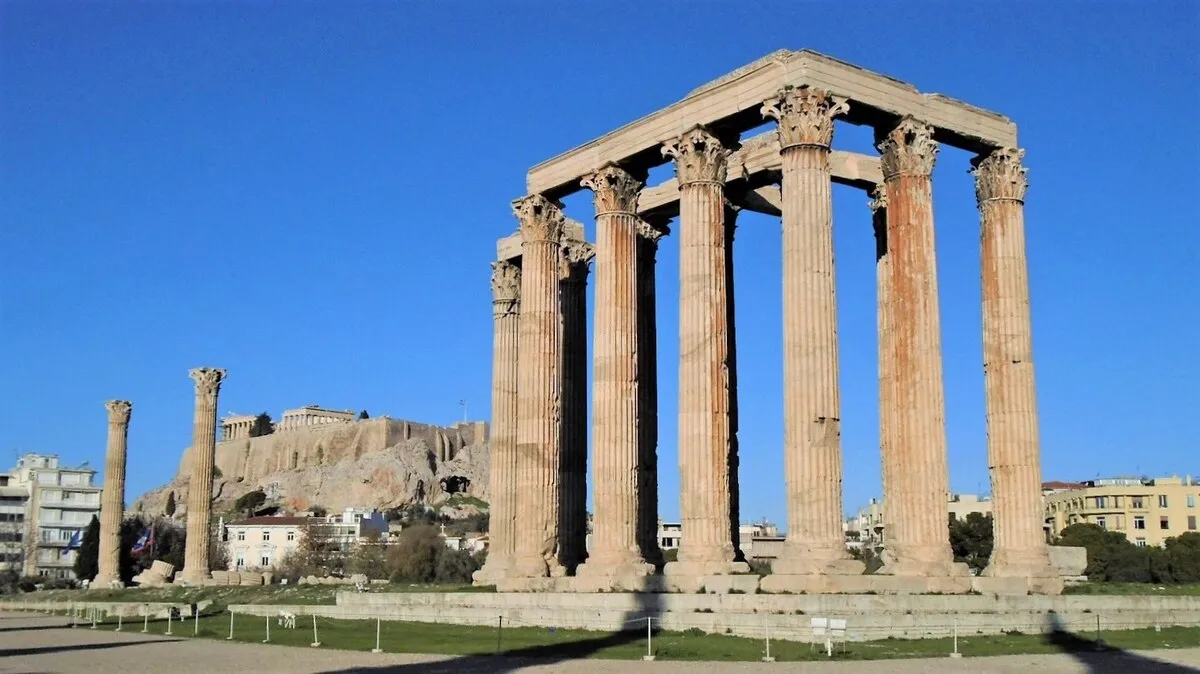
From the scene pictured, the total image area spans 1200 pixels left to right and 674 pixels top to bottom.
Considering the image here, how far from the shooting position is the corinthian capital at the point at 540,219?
4675 centimetres

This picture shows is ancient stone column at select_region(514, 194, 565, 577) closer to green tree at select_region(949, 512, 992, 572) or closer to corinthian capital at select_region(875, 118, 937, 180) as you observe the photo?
corinthian capital at select_region(875, 118, 937, 180)

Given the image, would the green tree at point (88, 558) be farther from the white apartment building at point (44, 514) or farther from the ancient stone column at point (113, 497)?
the ancient stone column at point (113, 497)

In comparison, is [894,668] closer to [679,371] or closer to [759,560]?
[679,371]

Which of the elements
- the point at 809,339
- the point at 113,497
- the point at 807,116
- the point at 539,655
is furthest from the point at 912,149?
the point at 113,497

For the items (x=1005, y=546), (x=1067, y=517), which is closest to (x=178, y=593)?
(x=1005, y=546)

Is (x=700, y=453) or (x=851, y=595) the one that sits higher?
(x=700, y=453)

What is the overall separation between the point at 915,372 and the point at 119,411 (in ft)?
219

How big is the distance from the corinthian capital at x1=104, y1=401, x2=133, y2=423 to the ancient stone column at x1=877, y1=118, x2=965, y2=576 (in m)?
65.0

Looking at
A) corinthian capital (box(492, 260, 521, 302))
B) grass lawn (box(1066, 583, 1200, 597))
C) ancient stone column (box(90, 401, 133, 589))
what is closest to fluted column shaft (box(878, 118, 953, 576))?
grass lawn (box(1066, 583, 1200, 597))

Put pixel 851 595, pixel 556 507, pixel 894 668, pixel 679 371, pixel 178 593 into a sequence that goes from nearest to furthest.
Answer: pixel 894 668 → pixel 851 595 → pixel 679 371 → pixel 556 507 → pixel 178 593

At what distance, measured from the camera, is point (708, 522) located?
37219 millimetres

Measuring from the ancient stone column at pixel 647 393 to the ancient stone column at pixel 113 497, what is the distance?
51080 mm

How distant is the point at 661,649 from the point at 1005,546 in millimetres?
14537

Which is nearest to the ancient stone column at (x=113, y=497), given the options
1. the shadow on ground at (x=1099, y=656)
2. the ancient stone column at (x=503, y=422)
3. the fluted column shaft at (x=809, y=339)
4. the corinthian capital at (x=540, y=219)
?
the ancient stone column at (x=503, y=422)
